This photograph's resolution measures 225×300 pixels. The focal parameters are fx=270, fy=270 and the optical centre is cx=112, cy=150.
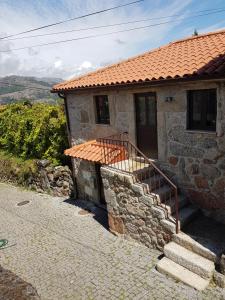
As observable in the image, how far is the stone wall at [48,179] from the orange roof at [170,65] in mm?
A: 3704

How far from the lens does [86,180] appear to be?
36.5ft

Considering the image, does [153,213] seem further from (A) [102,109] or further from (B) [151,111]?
(A) [102,109]

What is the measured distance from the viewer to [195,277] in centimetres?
586

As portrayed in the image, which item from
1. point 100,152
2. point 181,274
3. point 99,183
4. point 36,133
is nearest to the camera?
point 181,274

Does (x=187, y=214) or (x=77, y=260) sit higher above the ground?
(x=187, y=214)

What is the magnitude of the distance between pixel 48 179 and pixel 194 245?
8013mm

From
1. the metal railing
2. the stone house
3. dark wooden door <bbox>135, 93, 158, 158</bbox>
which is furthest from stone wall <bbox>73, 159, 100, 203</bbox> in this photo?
dark wooden door <bbox>135, 93, 158, 158</bbox>

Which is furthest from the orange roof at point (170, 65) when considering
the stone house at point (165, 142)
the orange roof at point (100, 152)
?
the orange roof at point (100, 152)

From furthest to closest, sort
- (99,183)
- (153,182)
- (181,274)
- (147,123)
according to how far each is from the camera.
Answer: (99,183)
(147,123)
(153,182)
(181,274)

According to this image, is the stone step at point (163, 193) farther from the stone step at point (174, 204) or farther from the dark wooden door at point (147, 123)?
the dark wooden door at point (147, 123)

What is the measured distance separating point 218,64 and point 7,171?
12.3 metres

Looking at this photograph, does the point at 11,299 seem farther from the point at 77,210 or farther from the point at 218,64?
the point at 77,210

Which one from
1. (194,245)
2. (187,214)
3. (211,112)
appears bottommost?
(194,245)

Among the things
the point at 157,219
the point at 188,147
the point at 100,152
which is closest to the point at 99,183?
the point at 100,152
